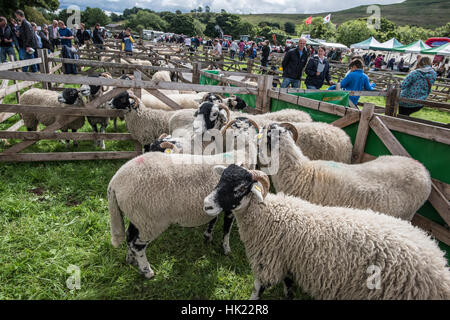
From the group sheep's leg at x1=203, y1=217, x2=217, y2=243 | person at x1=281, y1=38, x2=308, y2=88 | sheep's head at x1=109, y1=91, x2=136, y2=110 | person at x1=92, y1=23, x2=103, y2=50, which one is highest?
person at x1=92, y1=23, x2=103, y2=50

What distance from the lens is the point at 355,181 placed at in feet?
8.45

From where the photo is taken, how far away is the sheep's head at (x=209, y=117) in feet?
12.5

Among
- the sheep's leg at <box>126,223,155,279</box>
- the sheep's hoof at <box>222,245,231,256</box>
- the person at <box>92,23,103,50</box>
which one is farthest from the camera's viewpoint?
the person at <box>92,23,103,50</box>

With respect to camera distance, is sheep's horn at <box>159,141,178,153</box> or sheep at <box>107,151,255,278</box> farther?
sheep's horn at <box>159,141,178,153</box>

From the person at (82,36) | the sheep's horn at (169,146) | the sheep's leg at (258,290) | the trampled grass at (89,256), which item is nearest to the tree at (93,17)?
the person at (82,36)

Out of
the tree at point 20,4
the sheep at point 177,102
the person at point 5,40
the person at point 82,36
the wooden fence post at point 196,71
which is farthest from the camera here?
the tree at point 20,4

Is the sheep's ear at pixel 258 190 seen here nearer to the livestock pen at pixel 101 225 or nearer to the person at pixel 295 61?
the livestock pen at pixel 101 225

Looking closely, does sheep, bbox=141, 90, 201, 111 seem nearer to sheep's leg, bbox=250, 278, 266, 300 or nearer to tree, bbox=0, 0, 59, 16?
sheep's leg, bbox=250, 278, 266, 300

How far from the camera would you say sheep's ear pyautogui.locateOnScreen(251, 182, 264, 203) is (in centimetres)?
210

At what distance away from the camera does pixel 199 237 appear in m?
3.18

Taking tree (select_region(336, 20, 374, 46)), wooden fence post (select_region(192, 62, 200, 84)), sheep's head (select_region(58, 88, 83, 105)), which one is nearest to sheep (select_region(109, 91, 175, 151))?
sheep's head (select_region(58, 88, 83, 105))

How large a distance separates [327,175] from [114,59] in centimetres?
1146

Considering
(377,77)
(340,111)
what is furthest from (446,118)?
(340,111)

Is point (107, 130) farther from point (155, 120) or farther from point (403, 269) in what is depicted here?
point (403, 269)
